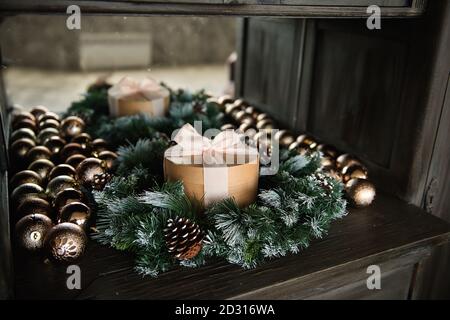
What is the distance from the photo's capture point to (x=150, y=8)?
697 mm

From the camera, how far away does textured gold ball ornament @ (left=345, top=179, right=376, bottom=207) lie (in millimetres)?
925

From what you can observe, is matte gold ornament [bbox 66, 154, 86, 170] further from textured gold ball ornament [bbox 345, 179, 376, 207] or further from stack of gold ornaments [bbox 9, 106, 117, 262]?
textured gold ball ornament [bbox 345, 179, 376, 207]

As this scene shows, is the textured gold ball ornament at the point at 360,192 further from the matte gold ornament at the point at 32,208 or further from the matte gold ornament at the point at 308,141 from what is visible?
the matte gold ornament at the point at 32,208

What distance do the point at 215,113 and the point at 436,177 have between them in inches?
24.9

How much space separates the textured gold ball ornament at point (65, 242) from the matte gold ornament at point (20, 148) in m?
0.44

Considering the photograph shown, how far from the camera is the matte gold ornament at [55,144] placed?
110cm

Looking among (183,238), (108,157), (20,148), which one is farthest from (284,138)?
(20,148)

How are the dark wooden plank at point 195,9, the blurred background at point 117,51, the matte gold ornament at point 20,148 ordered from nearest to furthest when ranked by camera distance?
1. the dark wooden plank at point 195,9
2. the matte gold ornament at point 20,148
3. the blurred background at point 117,51

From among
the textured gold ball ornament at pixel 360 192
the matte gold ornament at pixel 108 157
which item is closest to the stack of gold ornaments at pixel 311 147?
the textured gold ball ornament at pixel 360 192

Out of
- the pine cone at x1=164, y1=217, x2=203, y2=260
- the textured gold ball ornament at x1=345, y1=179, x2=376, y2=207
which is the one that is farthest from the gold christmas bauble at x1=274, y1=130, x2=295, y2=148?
the pine cone at x1=164, y1=217, x2=203, y2=260

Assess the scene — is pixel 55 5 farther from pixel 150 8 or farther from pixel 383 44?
pixel 383 44

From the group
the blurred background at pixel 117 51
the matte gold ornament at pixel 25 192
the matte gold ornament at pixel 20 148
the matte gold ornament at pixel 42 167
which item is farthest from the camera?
the blurred background at pixel 117 51

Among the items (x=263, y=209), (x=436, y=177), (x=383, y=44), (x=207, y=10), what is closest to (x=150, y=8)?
(x=207, y=10)

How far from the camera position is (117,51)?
16.5 feet
